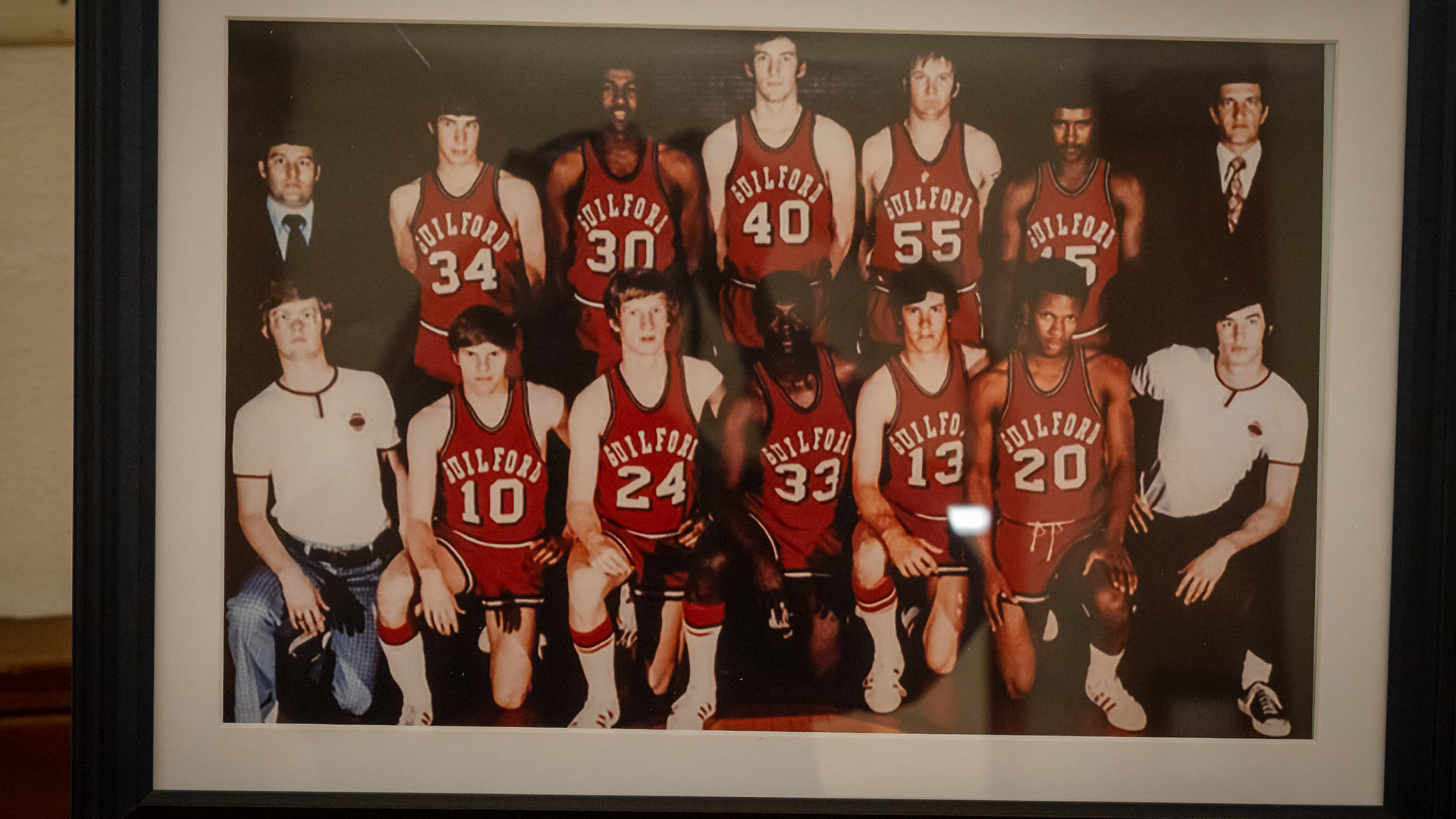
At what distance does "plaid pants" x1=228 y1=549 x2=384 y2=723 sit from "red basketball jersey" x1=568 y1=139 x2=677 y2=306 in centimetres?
39

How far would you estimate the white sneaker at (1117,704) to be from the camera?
87 cm

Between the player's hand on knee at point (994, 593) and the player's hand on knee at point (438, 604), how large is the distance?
54cm

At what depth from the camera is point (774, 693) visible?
0.87 metres

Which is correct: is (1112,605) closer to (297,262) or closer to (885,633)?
(885,633)

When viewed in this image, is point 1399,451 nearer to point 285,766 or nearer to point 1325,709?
point 1325,709

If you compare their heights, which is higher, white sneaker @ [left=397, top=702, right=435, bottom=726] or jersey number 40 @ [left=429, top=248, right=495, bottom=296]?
jersey number 40 @ [left=429, top=248, right=495, bottom=296]

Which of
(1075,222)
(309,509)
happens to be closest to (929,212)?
(1075,222)

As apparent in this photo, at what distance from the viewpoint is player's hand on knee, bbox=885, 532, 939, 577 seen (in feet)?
2.84

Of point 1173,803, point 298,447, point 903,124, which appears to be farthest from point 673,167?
point 1173,803

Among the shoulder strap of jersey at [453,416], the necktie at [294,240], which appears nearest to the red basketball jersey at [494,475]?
the shoulder strap of jersey at [453,416]

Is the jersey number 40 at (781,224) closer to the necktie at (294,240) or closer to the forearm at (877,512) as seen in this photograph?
the forearm at (877,512)

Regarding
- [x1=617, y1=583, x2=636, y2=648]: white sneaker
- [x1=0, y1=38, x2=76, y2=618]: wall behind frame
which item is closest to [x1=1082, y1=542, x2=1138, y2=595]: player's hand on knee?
[x1=617, y1=583, x2=636, y2=648]: white sneaker

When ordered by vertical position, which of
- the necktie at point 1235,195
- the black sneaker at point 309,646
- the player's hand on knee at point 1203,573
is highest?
the necktie at point 1235,195

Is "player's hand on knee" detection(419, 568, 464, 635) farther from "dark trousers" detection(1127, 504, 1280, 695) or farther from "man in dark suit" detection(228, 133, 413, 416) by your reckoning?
"dark trousers" detection(1127, 504, 1280, 695)
